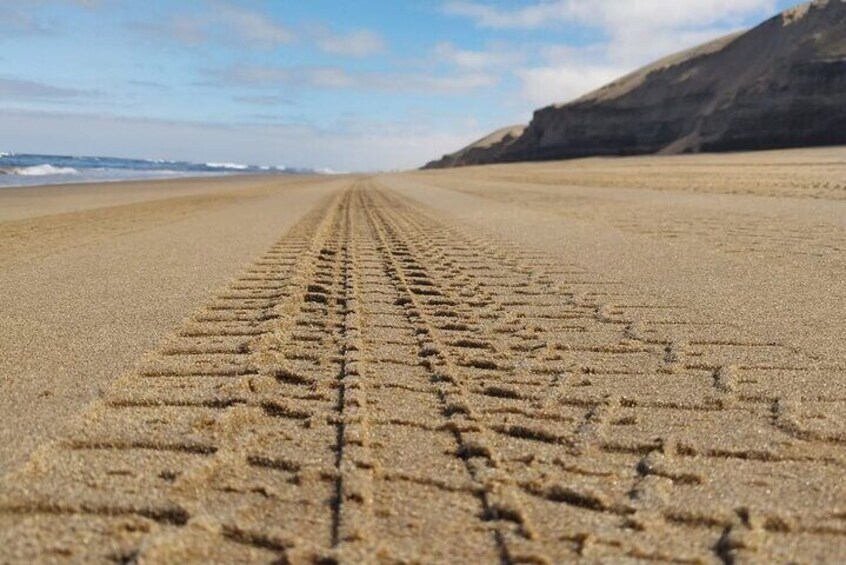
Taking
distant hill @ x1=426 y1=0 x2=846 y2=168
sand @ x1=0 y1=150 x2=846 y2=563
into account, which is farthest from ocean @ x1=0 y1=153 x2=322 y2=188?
distant hill @ x1=426 y1=0 x2=846 y2=168

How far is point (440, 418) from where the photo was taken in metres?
2.97

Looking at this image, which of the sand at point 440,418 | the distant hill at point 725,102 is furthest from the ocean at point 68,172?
the distant hill at point 725,102

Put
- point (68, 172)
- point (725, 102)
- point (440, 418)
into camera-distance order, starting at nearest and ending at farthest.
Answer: point (440, 418)
point (68, 172)
point (725, 102)

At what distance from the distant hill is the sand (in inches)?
2197

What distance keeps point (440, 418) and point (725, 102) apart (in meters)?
66.9

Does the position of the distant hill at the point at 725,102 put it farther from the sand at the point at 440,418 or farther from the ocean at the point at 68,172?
the sand at the point at 440,418

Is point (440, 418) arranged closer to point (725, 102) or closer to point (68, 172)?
point (68, 172)

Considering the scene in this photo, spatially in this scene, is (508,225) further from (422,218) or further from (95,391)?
(95,391)

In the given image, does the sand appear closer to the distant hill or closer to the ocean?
the ocean

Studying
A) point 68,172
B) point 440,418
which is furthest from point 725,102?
point 440,418

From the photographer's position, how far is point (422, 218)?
12961 mm

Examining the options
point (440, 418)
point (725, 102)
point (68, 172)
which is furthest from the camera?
point (725, 102)

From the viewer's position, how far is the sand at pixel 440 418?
208 centimetres

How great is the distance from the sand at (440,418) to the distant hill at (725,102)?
183 feet
